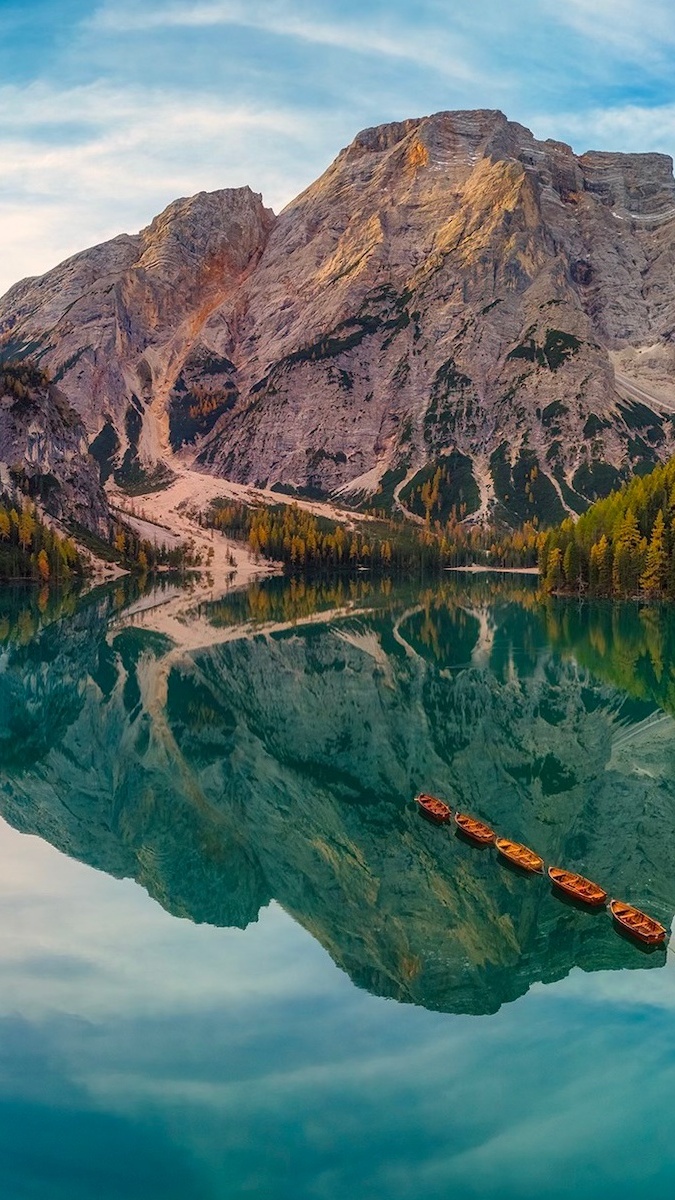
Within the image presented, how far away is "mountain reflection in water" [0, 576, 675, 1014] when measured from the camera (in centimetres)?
3161

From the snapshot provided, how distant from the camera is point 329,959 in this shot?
96.6 ft

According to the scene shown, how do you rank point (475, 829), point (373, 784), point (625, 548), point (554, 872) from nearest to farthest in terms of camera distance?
point (554, 872)
point (475, 829)
point (373, 784)
point (625, 548)

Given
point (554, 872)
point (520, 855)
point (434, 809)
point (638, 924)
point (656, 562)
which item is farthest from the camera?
point (656, 562)

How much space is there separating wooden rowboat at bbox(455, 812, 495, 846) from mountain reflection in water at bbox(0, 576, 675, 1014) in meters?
1.13

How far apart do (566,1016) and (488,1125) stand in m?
5.77

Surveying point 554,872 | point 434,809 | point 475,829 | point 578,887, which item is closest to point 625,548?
point 434,809

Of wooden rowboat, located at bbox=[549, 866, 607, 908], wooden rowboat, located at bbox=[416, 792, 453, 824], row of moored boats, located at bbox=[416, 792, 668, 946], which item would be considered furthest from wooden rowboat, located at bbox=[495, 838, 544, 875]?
wooden rowboat, located at bbox=[416, 792, 453, 824]

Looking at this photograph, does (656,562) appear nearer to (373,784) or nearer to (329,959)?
(373,784)

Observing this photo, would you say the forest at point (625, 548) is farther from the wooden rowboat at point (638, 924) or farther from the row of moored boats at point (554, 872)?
the wooden rowboat at point (638, 924)

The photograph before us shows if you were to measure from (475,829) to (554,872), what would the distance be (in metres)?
6.15

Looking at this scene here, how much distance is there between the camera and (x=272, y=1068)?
2289 cm

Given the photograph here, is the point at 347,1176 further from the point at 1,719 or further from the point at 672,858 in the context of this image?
the point at 1,719

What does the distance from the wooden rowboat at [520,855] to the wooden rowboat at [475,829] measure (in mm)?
854

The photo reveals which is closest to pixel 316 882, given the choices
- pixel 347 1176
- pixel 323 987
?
pixel 323 987
